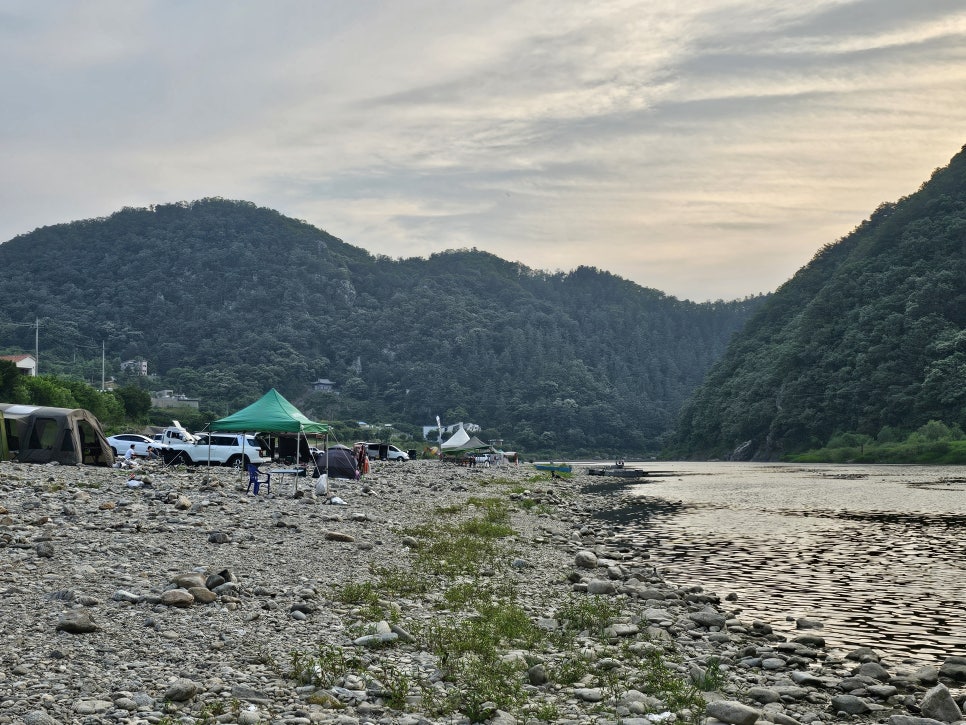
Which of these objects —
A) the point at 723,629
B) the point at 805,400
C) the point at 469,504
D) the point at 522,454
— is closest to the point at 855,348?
the point at 805,400

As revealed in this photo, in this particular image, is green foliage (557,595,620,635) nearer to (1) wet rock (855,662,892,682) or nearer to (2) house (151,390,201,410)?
(1) wet rock (855,662,892,682)

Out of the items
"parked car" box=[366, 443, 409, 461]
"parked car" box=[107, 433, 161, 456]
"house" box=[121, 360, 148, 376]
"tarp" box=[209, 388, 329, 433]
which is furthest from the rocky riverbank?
"house" box=[121, 360, 148, 376]

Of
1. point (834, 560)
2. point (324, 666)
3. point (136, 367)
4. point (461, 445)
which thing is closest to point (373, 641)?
point (324, 666)

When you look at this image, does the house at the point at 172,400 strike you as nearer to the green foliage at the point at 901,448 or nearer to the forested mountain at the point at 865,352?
the forested mountain at the point at 865,352

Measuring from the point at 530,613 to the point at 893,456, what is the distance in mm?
108341

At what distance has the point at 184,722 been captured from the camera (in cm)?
741

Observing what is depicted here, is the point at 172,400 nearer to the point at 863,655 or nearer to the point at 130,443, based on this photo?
the point at 130,443

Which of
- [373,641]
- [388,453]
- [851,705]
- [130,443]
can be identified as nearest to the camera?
[851,705]

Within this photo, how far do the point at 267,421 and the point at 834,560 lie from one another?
19000 millimetres

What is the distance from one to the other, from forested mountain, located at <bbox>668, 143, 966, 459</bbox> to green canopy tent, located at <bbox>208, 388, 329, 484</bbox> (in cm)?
10378

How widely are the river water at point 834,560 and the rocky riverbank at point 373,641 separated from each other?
1.10 meters

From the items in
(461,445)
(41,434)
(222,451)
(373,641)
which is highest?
(41,434)

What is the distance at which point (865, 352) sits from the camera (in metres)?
137

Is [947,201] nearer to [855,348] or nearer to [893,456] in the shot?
[855,348]
